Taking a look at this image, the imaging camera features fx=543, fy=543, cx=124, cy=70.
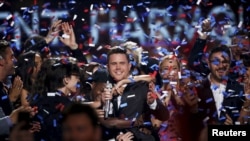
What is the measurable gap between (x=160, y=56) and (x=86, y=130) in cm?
A: 184

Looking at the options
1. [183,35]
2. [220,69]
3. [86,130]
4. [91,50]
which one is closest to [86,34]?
[91,50]

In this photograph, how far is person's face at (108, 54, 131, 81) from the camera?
3.99 meters

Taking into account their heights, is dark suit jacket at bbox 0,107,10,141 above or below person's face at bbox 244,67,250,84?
below

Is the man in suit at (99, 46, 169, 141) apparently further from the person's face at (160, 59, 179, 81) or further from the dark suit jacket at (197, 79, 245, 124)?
the dark suit jacket at (197, 79, 245, 124)

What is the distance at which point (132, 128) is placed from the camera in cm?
400

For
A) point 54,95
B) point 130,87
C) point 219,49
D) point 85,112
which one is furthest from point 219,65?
point 85,112

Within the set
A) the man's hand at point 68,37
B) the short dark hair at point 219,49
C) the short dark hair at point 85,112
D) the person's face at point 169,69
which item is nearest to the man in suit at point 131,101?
the person's face at point 169,69

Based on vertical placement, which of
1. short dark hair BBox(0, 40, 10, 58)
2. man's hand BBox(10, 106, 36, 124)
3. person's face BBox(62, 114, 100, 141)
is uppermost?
short dark hair BBox(0, 40, 10, 58)

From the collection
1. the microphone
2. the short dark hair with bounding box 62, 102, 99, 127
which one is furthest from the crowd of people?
the short dark hair with bounding box 62, 102, 99, 127

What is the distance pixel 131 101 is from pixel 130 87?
10 centimetres

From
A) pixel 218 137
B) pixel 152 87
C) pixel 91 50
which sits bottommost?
pixel 218 137

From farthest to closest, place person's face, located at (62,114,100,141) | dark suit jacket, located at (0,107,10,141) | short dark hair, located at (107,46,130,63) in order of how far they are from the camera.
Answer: short dark hair, located at (107,46,130,63) → dark suit jacket, located at (0,107,10,141) → person's face, located at (62,114,100,141)

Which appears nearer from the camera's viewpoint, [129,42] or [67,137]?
[67,137]

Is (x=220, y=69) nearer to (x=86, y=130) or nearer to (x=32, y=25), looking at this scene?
(x=32, y=25)
